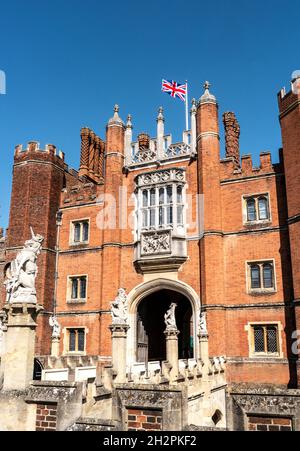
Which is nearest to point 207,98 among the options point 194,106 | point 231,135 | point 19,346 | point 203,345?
point 194,106

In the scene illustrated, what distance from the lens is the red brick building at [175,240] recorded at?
18969 millimetres

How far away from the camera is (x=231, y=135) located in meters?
25.8

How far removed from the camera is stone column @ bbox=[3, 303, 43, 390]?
7852mm

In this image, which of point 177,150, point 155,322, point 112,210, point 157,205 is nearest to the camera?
point 157,205

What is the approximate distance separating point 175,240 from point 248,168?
16.2 ft

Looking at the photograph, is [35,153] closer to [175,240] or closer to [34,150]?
[34,150]

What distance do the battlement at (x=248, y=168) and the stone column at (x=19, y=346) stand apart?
1485 centimetres

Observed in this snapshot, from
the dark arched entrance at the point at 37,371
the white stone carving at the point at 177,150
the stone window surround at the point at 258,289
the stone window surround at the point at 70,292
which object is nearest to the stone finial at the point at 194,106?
the white stone carving at the point at 177,150

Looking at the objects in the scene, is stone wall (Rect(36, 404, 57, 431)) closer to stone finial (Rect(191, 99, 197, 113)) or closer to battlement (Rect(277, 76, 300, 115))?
battlement (Rect(277, 76, 300, 115))

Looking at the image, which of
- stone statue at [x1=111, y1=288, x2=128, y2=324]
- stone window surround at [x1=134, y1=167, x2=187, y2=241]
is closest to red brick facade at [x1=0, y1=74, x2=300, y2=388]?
stone window surround at [x1=134, y1=167, x2=187, y2=241]

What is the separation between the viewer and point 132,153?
24.6 m
